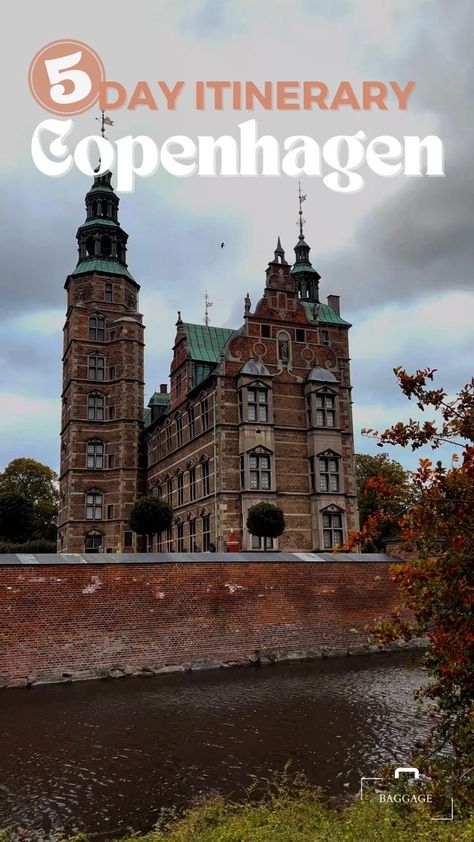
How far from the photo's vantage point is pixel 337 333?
4466 centimetres

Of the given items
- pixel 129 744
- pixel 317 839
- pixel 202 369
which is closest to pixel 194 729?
pixel 129 744

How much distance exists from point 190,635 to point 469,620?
15.2m

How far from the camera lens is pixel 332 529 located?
3312cm

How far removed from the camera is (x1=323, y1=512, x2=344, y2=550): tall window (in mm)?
32906

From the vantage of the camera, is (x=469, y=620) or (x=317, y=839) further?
(x=317, y=839)

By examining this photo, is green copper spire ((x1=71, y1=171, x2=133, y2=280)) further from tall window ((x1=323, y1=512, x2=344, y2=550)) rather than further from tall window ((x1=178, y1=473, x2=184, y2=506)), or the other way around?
tall window ((x1=323, y1=512, x2=344, y2=550))

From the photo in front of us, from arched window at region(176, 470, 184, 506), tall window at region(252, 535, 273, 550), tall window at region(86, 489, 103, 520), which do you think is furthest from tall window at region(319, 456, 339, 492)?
tall window at region(86, 489, 103, 520)

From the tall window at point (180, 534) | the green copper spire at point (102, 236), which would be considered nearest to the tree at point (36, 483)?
the green copper spire at point (102, 236)

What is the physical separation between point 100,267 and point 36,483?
23200 millimetres

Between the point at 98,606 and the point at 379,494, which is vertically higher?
the point at 379,494

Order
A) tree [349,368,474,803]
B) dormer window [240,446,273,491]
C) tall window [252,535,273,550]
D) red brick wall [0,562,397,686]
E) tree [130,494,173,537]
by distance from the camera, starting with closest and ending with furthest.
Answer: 1. tree [349,368,474,803]
2. red brick wall [0,562,397,686]
3. tall window [252,535,273,550]
4. tree [130,494,173,537]
5. dormer window [240,446,273,491]

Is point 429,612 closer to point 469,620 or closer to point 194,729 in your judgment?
point 469,620

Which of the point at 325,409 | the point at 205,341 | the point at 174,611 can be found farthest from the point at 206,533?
the point at 174,611

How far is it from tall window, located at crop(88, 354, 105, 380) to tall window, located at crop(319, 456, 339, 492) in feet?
63.0
